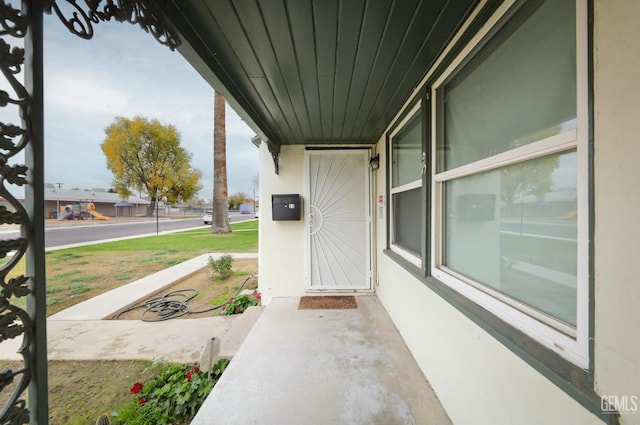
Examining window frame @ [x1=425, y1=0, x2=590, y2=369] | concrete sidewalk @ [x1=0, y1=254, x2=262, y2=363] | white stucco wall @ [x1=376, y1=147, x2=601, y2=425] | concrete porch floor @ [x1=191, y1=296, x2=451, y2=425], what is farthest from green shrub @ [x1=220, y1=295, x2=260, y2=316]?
window frame @ [x1=425, y1=0, x2=590, y2=369]

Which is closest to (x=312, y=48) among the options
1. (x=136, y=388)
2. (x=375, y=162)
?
(x=375, y=162)

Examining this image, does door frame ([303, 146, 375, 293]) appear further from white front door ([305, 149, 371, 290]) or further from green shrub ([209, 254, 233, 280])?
green shrub ([209, 254, 233, 280])

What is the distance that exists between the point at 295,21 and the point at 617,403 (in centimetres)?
204

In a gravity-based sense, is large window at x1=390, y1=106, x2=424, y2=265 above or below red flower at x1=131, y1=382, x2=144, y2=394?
above

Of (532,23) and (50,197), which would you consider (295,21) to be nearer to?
(532,23)

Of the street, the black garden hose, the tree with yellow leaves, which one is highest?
the tree with yellow leaves

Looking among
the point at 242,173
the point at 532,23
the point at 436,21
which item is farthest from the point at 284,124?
the point at 242,173

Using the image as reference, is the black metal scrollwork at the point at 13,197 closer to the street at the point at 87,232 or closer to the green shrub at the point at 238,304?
the green shrub at the point at 238,304

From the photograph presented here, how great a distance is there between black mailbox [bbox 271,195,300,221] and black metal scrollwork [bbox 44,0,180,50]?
8.68 feet

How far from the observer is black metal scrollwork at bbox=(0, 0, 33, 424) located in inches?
29.4

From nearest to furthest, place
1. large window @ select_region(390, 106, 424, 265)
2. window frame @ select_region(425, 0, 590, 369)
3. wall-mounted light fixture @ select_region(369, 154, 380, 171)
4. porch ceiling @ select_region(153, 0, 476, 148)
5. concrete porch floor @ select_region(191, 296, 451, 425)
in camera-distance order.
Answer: window frame @ select_region(425, 0, 590, 369) → porch ceiling @ select_region(153, 0, 476, 148) → concrete porch floor @ select_region(191, 296, 451, 425) → large window @ select_region(390, 106, 424, 265) → wall-mounted light fixture @ select_region(369, 154, 380, 171)

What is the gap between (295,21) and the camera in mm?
1434

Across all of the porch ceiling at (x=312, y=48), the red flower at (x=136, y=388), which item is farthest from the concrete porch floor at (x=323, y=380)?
the porch ceiling at (x=312, y=48)

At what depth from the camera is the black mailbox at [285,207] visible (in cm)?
381
